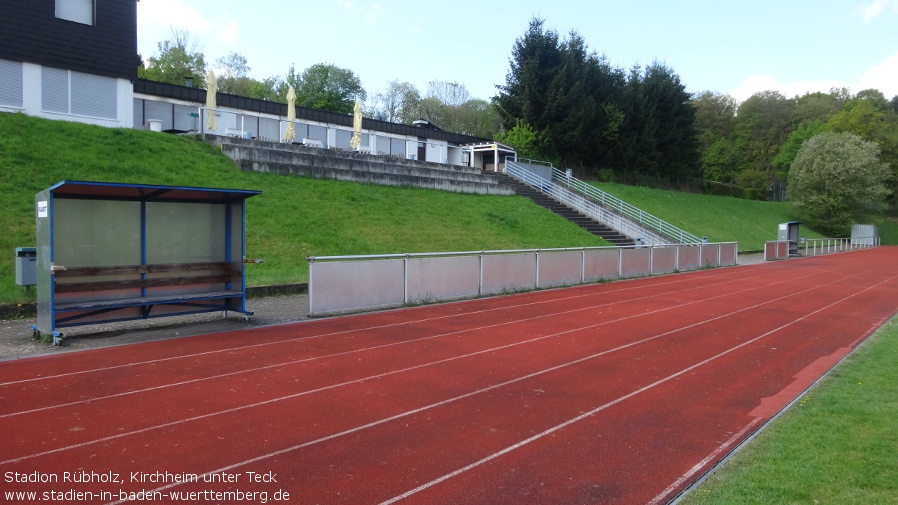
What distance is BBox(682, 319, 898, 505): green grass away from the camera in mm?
4746

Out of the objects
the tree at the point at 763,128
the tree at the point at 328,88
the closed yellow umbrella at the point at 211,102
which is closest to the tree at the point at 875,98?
the tree at the point at 763,128

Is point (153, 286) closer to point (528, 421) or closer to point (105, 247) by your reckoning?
point (105, 247)

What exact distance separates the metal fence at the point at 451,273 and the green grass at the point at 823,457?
352 inches

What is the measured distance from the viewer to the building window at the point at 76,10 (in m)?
22.8

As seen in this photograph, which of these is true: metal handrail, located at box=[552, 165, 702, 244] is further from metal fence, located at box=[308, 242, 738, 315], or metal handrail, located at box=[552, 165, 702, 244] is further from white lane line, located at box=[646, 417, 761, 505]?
white lane line, located at box=[646, 417, 761, 505]

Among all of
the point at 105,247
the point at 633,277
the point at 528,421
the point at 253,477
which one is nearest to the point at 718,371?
the point at 528,421

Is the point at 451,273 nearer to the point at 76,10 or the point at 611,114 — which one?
the point at 76,10

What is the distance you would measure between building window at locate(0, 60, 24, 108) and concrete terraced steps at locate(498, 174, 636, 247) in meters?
22.0

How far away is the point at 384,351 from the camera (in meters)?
9.98

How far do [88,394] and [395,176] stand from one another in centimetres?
2113

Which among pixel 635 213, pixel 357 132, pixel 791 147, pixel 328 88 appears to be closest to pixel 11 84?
pixel 357 132

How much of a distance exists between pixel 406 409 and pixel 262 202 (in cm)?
1511

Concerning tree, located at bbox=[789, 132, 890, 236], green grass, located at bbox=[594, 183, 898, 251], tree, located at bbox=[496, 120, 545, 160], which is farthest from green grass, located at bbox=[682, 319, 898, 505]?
tree, located at bbox=[789, 132, 890, 236]

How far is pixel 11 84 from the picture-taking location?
21.6 meters
